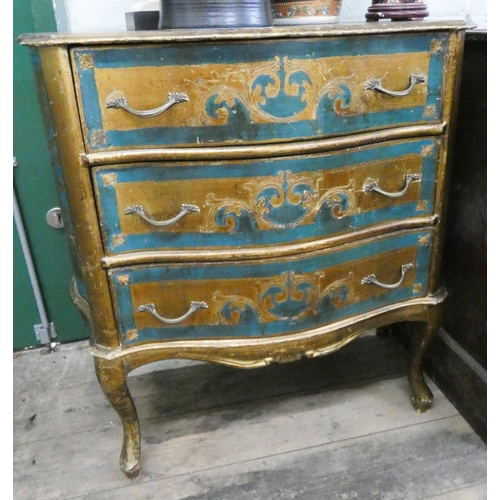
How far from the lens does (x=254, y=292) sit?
117 cm

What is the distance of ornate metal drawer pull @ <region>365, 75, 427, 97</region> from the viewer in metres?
1.08

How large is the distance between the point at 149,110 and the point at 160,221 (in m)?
0.23

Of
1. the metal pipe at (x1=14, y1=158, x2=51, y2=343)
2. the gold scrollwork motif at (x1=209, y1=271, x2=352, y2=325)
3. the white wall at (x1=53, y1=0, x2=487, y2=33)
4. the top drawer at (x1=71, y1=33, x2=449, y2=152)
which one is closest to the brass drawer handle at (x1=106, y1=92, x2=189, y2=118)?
the top drawer at (x1=71, y1=33, x2=449, y2=152)

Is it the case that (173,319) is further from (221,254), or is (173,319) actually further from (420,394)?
(420,394)

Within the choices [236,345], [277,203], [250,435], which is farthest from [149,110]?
[250,435]

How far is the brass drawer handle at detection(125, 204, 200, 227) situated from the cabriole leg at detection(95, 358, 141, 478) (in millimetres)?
353

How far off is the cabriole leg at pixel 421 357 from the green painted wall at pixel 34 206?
116 centimetres

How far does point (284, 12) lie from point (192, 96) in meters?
0.39

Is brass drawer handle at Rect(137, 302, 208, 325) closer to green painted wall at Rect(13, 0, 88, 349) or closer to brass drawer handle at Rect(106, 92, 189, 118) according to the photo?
brass drawer handle at Rect(106, 92, 189, 118)

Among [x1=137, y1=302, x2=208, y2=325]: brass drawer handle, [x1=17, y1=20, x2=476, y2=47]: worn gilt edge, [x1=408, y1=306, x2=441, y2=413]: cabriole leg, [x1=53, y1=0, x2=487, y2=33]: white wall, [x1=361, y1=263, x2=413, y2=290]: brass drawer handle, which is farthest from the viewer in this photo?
[x1=53, y1=0, x2=487, y2=33]: white wall

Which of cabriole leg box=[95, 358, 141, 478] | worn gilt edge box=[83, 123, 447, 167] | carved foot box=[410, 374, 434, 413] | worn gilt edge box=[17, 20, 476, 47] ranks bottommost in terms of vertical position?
carved foot box=[410, 374, 434, 413]

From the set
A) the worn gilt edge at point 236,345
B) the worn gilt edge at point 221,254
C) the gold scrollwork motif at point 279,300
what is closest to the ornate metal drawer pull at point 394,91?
the worn gilt edge at point 221,254

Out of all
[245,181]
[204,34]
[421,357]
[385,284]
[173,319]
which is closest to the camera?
[204,34]

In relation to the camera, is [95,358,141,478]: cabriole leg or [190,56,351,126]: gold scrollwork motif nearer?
[190,56,351,126]: gold scrollwork motif
